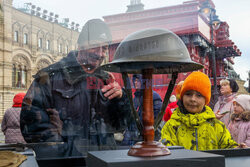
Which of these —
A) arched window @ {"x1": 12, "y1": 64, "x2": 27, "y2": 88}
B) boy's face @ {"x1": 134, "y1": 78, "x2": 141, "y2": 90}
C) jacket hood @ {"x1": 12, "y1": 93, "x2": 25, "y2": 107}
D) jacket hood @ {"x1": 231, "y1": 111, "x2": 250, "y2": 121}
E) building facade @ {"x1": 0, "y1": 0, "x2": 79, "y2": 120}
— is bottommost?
jacket hood @ {"x1": 231, "y1": 111, "x2": 250, "y2": 121}

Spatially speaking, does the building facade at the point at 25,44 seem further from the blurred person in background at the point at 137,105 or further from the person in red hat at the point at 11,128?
the blurred person in background at the point at 137,105

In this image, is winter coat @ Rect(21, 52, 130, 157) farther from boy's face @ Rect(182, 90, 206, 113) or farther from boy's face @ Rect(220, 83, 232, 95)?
boy's face @ Rect(220, 83, 232, 95)

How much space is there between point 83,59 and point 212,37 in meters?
1.29

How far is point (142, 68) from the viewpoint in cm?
99

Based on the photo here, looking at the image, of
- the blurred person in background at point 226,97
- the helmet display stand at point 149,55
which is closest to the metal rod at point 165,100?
the helmet display stand at point 149,55

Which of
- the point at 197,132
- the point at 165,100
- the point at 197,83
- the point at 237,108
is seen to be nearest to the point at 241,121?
the point at 237,108

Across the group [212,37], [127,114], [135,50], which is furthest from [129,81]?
[212,37]

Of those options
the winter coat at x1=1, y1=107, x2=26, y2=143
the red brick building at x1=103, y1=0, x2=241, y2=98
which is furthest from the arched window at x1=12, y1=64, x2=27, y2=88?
the red brick building at x1=103, y1=0, x2=241, y2=98

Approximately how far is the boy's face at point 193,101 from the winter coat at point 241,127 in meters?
0.88

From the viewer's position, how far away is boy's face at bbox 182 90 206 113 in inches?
63.7

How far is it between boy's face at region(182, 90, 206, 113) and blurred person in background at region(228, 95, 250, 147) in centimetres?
86

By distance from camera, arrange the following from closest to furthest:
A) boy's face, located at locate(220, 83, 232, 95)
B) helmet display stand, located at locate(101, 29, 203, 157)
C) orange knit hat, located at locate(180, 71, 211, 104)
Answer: helmet display stand, located at locate(101, 29, 203, 157), orange knit hat, located at locate(180, 71, 211, 104), boy's face, located at locate(220, 83, 232, 95)

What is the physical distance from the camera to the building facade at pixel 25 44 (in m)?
1.51

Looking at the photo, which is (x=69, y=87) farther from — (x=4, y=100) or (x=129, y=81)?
(x=129, y=81)
